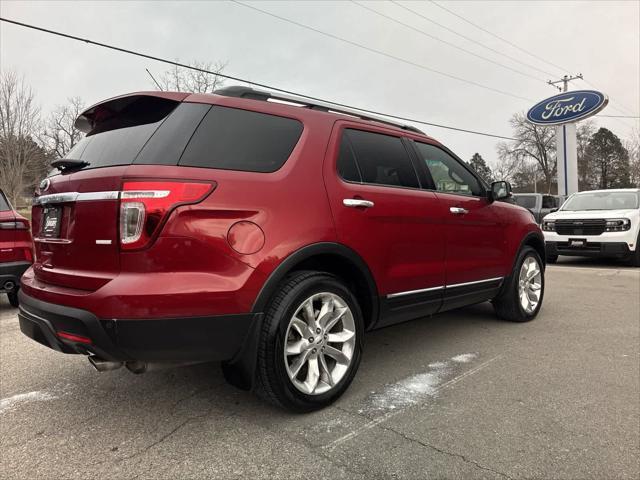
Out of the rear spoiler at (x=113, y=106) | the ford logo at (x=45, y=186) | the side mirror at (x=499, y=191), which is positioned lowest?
the side mirror at (x=499, y=191)

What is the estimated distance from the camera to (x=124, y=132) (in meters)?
2.51

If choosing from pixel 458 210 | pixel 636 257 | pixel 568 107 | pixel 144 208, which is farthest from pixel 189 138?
pixel 568 107

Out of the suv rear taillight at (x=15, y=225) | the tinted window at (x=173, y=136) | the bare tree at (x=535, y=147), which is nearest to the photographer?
the tinted window at (x=173, y=136)

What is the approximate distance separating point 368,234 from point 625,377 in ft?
7.35

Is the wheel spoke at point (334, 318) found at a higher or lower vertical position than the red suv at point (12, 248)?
lower

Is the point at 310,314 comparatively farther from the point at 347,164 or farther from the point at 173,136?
the point at 173,136

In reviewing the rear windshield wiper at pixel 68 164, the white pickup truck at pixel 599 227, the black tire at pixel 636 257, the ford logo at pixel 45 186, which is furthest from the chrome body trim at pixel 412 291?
the black tire at pixel 636 257

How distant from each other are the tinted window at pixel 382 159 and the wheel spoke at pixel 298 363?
123 centimetres

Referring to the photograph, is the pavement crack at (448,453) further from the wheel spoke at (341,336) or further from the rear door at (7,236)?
the rear door at (7,236)

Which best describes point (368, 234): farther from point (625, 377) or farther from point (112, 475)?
point (625, 377)

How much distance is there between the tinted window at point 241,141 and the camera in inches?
92.0

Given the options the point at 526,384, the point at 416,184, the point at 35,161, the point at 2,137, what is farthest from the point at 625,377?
the point at 35,161

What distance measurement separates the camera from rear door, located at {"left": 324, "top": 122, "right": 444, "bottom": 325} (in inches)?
114

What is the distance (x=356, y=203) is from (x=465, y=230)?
142 centimetres
